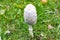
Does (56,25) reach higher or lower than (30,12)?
lower

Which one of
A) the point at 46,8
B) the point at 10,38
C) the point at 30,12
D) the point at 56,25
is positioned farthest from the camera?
the point at 46,8

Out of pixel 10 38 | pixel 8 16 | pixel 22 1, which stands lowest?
pixel 10 38

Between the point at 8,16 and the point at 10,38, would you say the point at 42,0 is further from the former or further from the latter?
the point at 10,38

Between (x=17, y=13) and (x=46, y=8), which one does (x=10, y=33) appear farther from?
(x=46, y=8)

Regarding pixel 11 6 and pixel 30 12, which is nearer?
pixel 30 12

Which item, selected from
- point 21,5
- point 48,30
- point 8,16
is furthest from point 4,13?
point 48,30

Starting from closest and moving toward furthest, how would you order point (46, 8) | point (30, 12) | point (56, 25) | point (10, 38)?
point (30, 12), point (10, 38), point (56, 25), point (46, 8)

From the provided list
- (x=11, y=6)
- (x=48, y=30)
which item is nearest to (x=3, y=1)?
(x=11, y=6)
